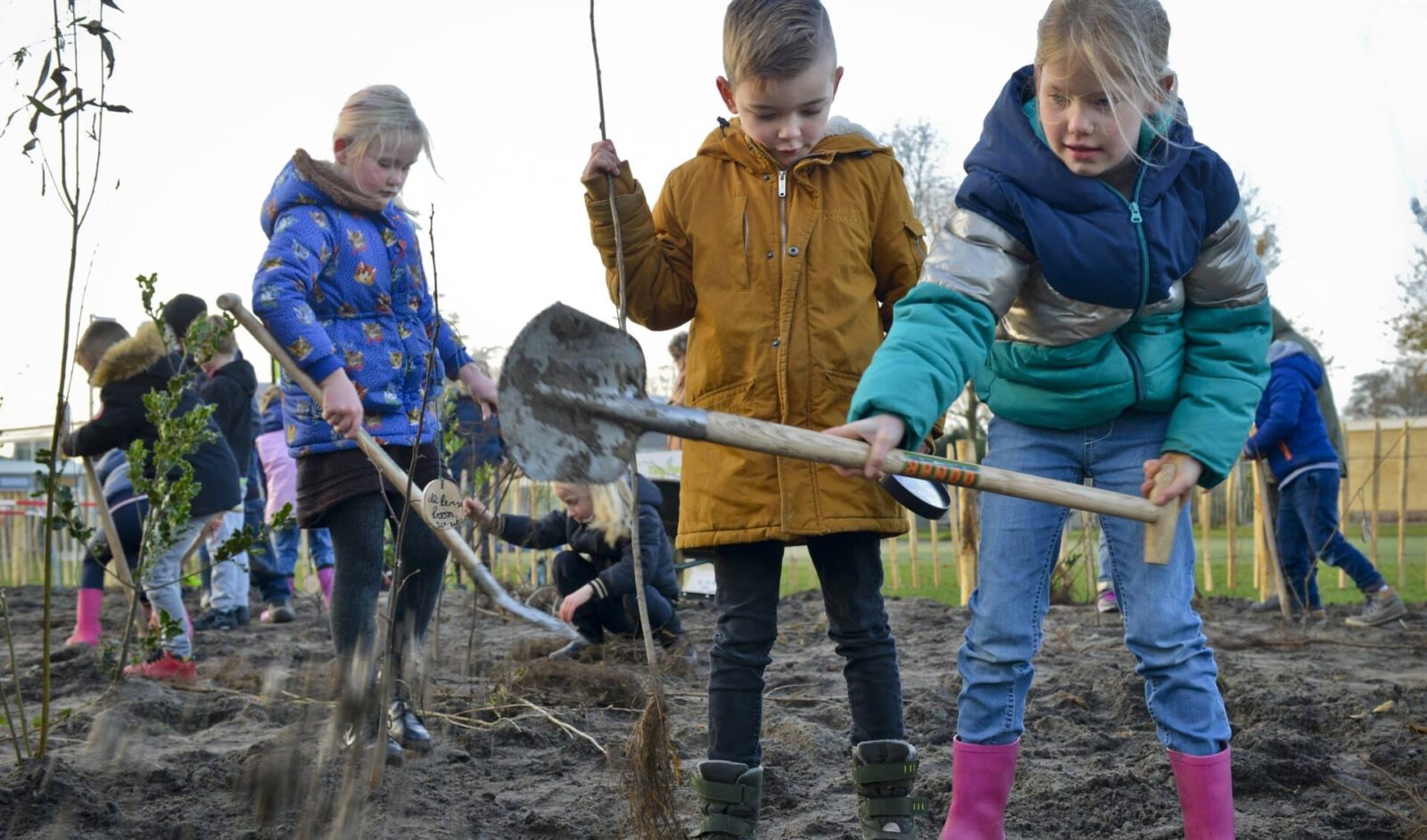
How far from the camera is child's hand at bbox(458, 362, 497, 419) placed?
3402 millimetres

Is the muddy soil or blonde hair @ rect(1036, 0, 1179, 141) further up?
blonde hair @ rect(1036, 0, 1179, 141)

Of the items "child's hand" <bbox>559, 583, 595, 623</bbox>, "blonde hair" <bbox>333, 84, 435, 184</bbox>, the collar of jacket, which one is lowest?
"child's hand" <bbox>559, 583, 595, 623</bbox>

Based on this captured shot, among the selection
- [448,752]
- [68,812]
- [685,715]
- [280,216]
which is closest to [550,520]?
[685,715]

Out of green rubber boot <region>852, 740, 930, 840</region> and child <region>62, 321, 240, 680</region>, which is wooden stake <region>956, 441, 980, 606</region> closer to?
child <region>62, 321, 240, 680</region>

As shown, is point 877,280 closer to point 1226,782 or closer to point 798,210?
point 798,210

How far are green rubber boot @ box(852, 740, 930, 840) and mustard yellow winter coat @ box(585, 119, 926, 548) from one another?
432 millimetres

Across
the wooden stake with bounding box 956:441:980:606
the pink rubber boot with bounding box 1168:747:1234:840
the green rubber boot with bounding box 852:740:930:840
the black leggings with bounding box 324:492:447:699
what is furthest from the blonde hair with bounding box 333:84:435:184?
the wooden stake with bounding box 956:441:980:606

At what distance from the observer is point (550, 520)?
5582mm

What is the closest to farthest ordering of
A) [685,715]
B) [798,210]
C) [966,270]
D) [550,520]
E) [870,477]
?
[870,477], [966,270], [798,210], [685,715], [550,520]

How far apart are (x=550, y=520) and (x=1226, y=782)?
368 cm

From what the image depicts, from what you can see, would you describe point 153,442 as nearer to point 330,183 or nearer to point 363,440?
point 330,183

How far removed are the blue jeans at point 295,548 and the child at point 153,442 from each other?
5.15 feet

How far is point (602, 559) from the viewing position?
5.63 m


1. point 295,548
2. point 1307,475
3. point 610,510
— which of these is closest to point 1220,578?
point 1307,475
